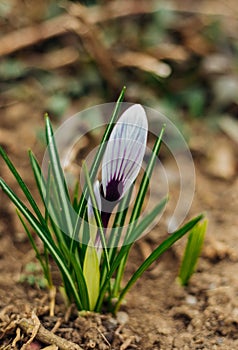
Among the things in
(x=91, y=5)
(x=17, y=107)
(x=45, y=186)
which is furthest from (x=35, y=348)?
(x=91, y=5)

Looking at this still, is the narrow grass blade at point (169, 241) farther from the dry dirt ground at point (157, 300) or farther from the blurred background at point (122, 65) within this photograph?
the blurred background at point (122, 65)

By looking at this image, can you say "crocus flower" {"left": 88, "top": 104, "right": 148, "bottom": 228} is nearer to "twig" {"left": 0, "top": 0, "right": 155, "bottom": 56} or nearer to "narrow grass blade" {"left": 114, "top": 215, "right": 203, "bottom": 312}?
"narrow grass blade" {"left": 114, "top": 215, "right": 203, "bottom": 312}

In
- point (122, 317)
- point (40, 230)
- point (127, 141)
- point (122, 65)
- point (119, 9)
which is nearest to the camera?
point (127, 141)

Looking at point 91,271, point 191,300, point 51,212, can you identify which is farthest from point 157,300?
point 51,212

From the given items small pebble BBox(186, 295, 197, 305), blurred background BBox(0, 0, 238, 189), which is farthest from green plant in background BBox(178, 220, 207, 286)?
blurred background BBox(0, 0, 238, 189)

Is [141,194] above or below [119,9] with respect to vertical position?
below

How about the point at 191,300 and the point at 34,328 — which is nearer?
the point at 34,328

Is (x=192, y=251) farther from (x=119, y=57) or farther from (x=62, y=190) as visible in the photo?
(x=119, y=57)

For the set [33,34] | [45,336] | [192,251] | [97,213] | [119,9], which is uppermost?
[119,9]
